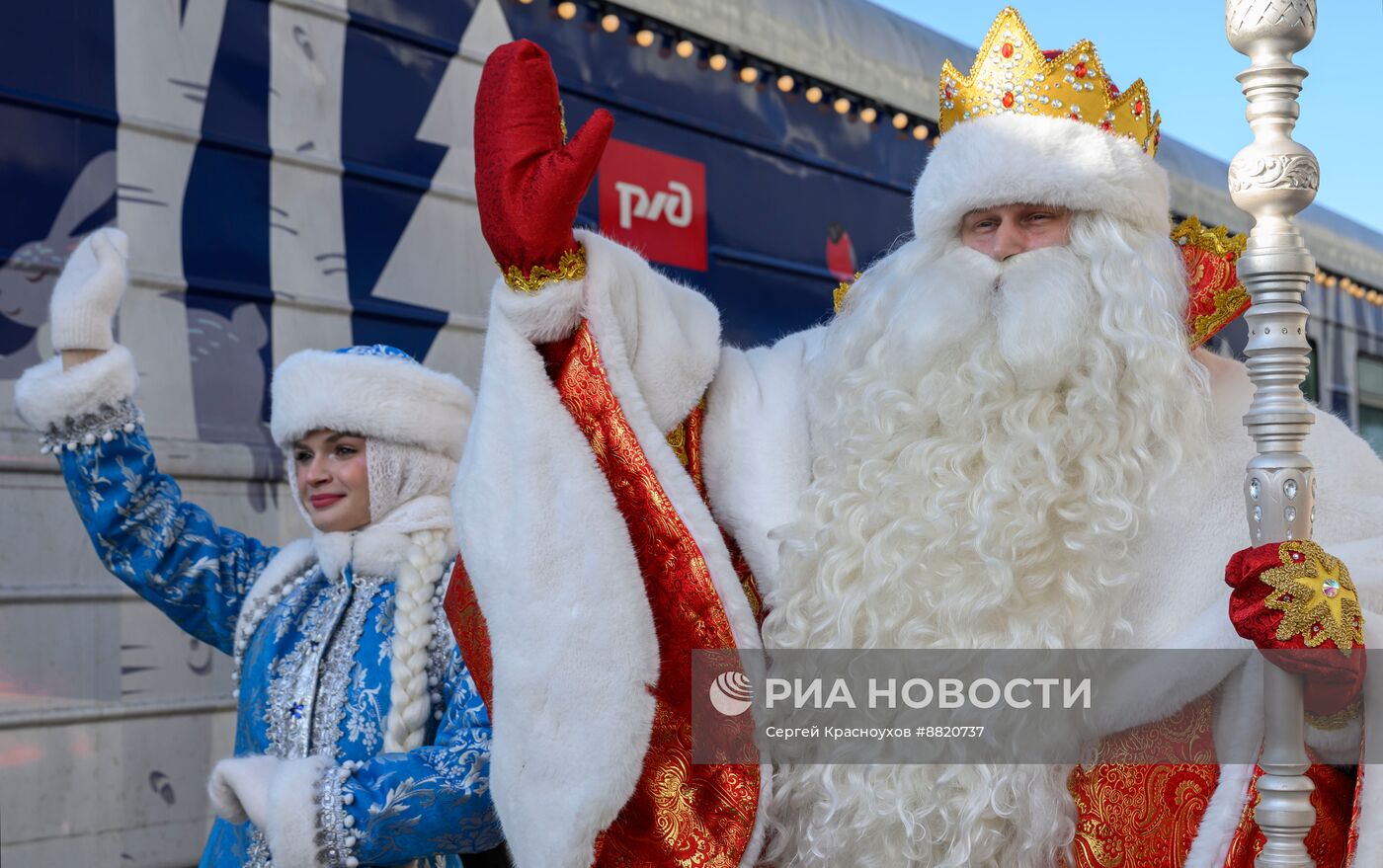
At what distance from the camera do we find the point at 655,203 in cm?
397

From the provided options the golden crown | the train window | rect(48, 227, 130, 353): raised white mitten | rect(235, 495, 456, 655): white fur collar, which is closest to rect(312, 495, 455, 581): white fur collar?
rect(235, 495, 456, 655): white fur collar

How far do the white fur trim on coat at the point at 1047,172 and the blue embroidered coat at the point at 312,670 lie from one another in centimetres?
119

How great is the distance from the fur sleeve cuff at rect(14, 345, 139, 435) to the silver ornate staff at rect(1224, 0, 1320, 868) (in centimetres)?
209

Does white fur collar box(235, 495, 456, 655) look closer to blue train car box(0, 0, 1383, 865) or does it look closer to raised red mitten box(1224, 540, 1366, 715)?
blue train car box(0, 0, 1383, 865)

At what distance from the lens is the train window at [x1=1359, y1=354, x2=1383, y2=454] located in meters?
7.27

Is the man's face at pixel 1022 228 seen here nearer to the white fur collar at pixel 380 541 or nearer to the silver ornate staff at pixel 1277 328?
the silver ornate staff at pixel 1277 328

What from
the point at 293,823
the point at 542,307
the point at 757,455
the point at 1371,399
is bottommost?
the point at 293,823

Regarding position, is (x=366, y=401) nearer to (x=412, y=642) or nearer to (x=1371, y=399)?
(x=412, y=642)

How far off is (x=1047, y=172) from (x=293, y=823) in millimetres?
1589

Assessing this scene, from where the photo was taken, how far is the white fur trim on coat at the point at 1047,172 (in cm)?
222

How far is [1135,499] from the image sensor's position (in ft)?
6.75

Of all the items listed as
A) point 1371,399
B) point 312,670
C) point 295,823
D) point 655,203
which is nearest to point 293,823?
point 295,823

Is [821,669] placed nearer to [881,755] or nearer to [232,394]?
[881,755]

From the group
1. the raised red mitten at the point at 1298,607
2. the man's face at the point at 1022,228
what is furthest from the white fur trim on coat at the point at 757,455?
the raised red mitten at the point at 1298,607
